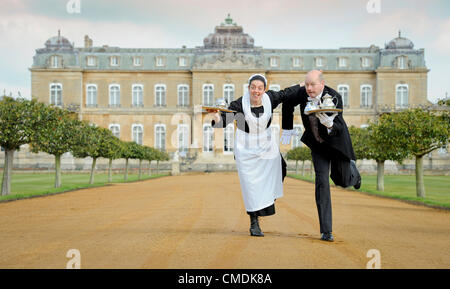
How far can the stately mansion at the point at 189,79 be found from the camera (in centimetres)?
4669

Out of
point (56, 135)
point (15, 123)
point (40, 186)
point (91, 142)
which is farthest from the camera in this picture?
point (91, 142)

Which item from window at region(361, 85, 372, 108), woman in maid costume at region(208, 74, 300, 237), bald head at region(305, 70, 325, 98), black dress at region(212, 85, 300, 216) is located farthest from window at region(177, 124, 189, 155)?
bald head at region(305, 70, 325, 98)

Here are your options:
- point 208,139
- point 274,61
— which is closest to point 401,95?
point 274,61

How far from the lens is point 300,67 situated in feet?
157

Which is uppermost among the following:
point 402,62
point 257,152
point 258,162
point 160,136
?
point 402,62

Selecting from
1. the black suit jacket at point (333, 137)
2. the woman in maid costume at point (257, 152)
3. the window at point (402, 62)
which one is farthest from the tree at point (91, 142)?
the window at point (402, 62)

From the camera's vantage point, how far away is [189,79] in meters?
48.0

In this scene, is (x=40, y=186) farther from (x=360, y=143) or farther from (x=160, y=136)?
(x=160, y=136)

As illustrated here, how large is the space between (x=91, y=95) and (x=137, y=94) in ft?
14.2

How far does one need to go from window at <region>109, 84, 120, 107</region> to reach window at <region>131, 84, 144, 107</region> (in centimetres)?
142

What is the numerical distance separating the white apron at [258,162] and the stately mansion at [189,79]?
40.0m

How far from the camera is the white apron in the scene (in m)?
5.98

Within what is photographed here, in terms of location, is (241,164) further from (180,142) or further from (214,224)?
(180,142)
